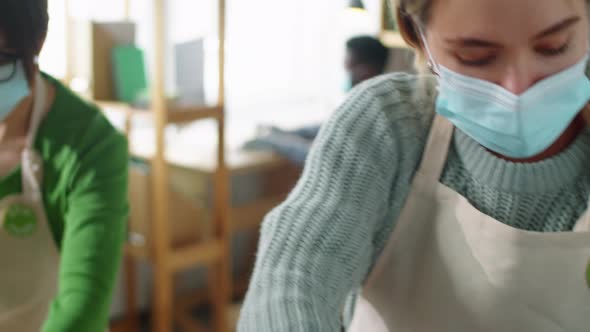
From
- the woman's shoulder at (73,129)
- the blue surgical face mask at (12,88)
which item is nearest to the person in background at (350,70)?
the woman's shoulder at (73,129)

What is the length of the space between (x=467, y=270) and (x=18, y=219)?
23.3 inches

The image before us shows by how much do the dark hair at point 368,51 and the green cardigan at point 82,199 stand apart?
202 centimetres

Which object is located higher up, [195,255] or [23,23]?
[23,23]

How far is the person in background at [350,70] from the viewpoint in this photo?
9.46ft

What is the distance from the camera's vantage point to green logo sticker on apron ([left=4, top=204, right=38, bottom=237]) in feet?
3.11

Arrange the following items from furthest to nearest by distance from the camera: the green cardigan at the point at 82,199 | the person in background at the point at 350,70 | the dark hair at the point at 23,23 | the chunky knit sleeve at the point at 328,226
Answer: the person in background at the point at 350,70
the green cardigan at the point at 82,199
the dark hair at the point at 23,23
the chunky knit sleeve at the point at 328,226

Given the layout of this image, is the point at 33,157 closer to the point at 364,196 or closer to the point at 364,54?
the point at 364,196

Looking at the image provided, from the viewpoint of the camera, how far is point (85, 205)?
3.12 feet

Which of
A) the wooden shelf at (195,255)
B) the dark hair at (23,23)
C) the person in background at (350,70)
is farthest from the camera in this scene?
the person in background at (350,70)

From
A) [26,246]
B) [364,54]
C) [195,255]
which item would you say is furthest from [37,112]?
[364,54]

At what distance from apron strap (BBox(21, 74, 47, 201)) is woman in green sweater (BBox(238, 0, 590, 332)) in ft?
1.41

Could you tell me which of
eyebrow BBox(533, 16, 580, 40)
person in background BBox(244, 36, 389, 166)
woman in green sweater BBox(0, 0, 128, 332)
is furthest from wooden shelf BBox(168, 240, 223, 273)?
eyebrow BBox(533, 16, 580, 40)

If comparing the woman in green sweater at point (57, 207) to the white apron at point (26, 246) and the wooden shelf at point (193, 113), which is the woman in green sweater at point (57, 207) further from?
the wooden shelf at point (193, 113)

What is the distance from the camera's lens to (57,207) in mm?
970
